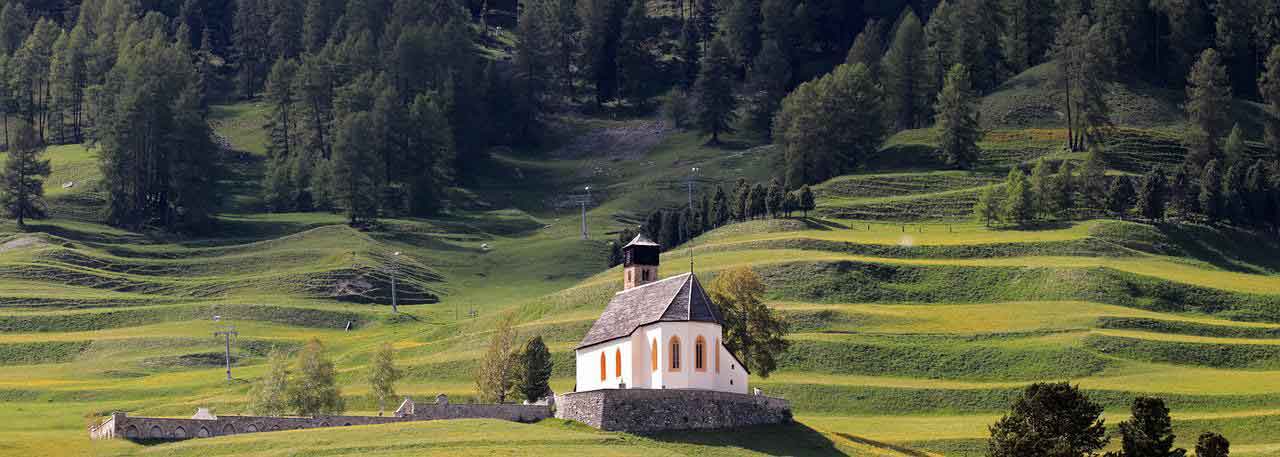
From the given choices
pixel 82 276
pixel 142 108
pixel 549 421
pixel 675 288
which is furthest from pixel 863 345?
pixel 142 108

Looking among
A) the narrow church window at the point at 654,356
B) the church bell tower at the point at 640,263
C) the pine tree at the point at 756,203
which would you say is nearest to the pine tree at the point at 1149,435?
the narrow church window at the point at 654,356

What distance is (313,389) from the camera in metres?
93.8

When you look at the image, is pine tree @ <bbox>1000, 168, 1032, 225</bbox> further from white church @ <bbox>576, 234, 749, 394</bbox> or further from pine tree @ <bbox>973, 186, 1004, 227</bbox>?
white church @ <bbox>576, 234, 749, 394</bbox>

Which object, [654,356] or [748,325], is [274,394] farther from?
[748,325]

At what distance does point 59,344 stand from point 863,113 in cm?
7645

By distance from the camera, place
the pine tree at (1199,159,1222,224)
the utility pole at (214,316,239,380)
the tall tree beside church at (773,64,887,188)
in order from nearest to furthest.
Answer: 1. the utility pole at (214,316,239,380)
2. the pine tree at (1199,159,1222,224)
3. the tall tree beside church at (773,64,887,188)

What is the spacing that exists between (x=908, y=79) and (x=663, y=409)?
336 ft

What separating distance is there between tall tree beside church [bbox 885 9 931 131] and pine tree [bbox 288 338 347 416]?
97.3 m

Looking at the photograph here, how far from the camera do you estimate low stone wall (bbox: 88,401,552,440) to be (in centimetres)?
8119

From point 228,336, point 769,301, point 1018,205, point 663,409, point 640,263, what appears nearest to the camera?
point 663,409

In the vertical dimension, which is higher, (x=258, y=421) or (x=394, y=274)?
(x=394, y=274)

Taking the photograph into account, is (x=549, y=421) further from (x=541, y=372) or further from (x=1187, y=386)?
(x=1187, y=386)

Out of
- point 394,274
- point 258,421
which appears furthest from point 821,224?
point 258,421

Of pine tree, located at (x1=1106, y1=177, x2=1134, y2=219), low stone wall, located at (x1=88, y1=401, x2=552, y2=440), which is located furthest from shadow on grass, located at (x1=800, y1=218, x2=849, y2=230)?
low stone wall, located at (x1=88, y1=401, x2=552, y2=440)
